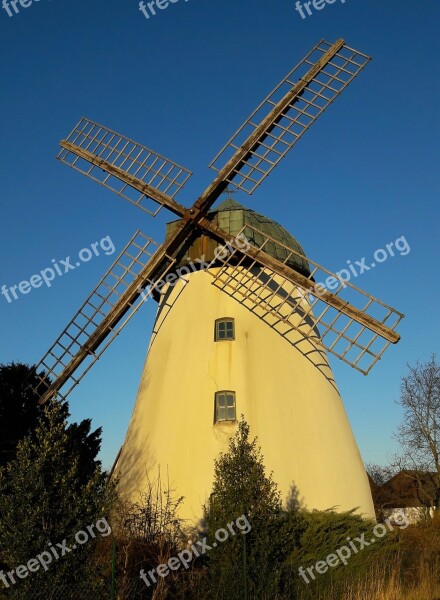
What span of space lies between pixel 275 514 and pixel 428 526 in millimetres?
9860

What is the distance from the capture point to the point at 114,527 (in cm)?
948

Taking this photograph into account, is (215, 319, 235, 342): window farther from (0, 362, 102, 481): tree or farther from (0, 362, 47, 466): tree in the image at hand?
(0, 362, 47, 466): tree

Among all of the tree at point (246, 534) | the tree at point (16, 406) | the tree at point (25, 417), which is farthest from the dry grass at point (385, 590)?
the tree at point (16, 406)

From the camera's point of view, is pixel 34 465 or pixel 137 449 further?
pixel 137 449

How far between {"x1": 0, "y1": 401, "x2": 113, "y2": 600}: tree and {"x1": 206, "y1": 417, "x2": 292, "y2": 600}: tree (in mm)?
2066

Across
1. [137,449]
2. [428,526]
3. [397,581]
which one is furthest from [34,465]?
[428,526]

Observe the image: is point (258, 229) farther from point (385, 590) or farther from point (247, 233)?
point (385, 590)

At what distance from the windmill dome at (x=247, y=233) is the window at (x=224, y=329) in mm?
1590

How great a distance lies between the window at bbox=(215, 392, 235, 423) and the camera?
11.7 meters

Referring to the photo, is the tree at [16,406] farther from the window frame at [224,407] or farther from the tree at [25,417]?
the window frame at [224,407]

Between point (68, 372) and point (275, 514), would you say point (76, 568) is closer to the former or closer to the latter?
point (275, 514)

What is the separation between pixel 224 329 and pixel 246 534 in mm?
5130

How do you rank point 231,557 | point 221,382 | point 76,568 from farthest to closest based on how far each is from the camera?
1. point 221,382
2. point 231,557
3. point 76,568

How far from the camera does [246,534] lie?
8578mm
